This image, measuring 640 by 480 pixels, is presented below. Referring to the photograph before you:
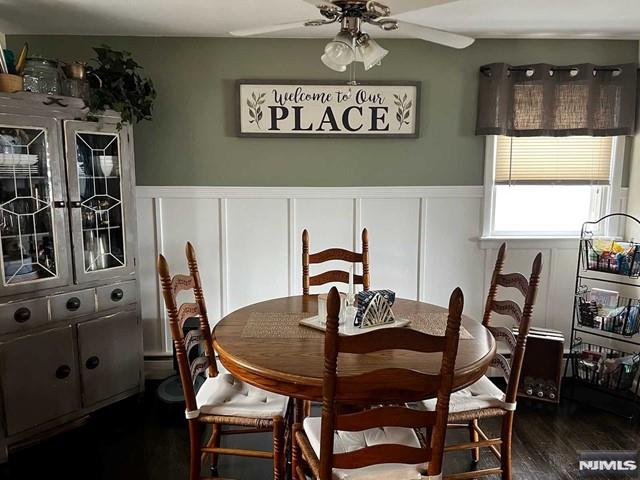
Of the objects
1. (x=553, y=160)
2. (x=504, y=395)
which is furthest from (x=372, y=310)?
(x=553, y=160)

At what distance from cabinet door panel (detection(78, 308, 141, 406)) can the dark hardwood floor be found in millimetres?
197

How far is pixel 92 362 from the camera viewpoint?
2711 millimetres

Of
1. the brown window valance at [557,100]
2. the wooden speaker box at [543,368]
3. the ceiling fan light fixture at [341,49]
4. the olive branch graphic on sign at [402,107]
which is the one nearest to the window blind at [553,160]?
the brown window valance at [557,100]

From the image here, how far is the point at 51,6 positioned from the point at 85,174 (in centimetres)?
86

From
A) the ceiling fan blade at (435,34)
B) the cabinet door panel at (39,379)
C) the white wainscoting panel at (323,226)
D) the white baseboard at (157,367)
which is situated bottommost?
the white baseboard at (157,367)

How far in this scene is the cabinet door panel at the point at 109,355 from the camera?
2684mm

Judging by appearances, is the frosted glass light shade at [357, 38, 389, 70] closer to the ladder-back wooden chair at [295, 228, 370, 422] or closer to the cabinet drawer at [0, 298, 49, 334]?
the ladder-back wooden chair at [295, 228, 370, 422]

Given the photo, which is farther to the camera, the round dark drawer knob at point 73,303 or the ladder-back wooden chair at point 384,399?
the round dark drawer knob at point 73,303

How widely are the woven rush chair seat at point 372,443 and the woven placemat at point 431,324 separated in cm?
44

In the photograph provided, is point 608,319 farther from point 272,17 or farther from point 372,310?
point 272,17

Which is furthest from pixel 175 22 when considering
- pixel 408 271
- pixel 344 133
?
pixel 408 271

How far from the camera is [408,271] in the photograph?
3.29 metres

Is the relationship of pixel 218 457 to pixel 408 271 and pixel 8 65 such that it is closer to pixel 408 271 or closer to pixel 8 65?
pixel 408 271

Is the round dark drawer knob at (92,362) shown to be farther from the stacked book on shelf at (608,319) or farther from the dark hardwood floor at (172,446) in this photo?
the stacked book on shelf at (608,319)
